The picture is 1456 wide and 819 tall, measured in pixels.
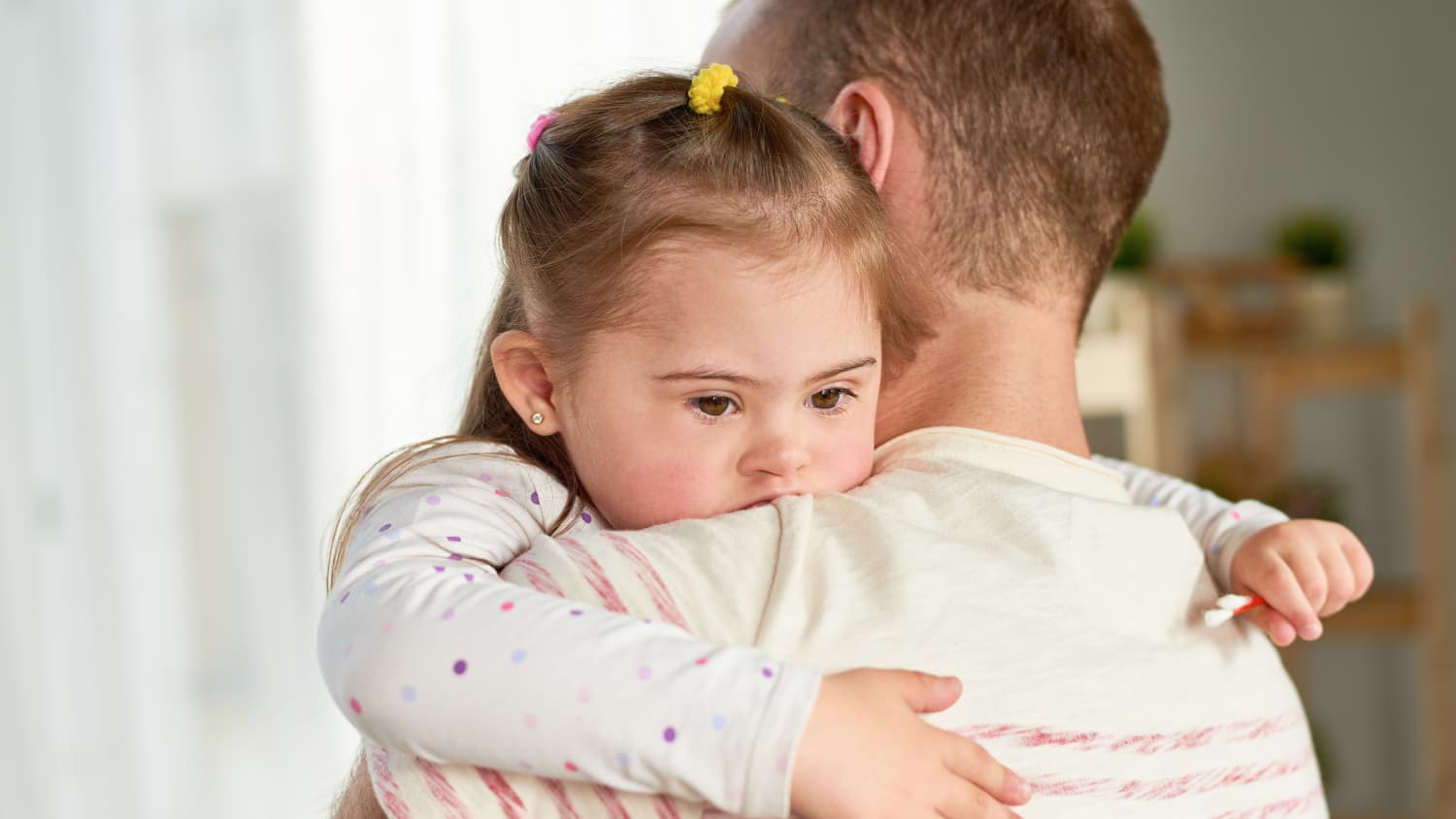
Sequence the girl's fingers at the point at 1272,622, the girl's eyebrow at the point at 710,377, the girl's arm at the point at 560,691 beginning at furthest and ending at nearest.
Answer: the girl's fingers at the point at 1272,622
the girl's eyebrow at the point at 710,377
the girl's arm at the point at 560,691

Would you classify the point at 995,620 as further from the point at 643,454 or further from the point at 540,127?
the point at 540,127

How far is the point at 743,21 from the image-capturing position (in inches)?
47.8

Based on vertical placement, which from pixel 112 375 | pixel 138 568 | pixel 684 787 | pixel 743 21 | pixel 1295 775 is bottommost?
pixel 138 568

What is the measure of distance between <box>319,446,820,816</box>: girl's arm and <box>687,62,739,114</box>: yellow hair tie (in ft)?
1.08

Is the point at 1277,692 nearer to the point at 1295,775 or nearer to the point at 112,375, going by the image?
the point at 1295,775

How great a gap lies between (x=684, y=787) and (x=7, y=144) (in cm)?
321

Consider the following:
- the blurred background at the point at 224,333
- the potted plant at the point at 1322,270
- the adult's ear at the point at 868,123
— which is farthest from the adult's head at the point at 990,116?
the potted plant at the point at 1322,270

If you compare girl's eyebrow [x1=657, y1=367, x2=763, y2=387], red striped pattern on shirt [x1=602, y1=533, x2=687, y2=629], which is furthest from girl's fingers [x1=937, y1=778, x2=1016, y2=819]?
girl's eyebrow [x1=657, y1=367, x2=763, y2=387]

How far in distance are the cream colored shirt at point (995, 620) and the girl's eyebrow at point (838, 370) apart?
0.07 m

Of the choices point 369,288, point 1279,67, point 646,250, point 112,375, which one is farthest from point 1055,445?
point 1279,67

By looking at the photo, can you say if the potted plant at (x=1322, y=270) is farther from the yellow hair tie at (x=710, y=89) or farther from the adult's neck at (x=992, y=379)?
the yellow hair tie at (x=710, y=89)

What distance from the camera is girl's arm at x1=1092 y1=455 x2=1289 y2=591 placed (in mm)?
1049

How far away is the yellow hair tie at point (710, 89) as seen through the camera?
2.92 ft

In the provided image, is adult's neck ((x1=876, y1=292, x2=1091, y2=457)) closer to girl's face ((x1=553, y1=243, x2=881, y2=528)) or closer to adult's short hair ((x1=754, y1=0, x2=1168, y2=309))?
adult's short hair ((x1=754, y1=0, x2=1168, y2=309))
